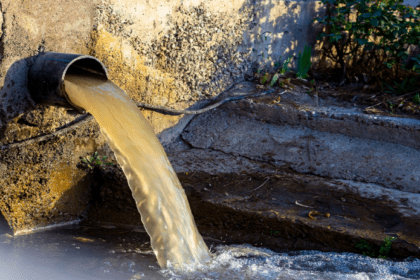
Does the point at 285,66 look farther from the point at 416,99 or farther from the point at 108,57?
the point at 108,57

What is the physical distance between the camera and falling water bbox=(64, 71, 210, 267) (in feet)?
7.06

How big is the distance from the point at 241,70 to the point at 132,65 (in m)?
1.40

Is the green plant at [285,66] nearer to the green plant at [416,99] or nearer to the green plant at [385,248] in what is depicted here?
the green plant at [416,99]

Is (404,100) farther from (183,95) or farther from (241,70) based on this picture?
(183,95)

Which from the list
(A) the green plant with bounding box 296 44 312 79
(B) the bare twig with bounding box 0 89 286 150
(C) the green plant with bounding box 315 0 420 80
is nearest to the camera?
(B) the bare twig with bounding box 0 89 286 150

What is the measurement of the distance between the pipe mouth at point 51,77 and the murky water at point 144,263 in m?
0.88

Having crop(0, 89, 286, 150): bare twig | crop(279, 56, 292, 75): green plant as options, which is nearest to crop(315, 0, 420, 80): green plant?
crop(279, 56, 292, 75): green plant

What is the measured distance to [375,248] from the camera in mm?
2244

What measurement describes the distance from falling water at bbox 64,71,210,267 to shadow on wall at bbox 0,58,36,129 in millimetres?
266

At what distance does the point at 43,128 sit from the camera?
2562 mm

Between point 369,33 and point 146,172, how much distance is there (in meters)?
3.19

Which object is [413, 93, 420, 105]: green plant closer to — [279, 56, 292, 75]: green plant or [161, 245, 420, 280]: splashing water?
[279, 56, 292, 75]: green plant

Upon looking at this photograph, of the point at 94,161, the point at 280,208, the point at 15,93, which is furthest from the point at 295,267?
the point at 15,93

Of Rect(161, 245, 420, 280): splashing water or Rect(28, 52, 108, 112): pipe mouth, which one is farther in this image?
Rect(28, 52, 108, 112): pipe mouth
